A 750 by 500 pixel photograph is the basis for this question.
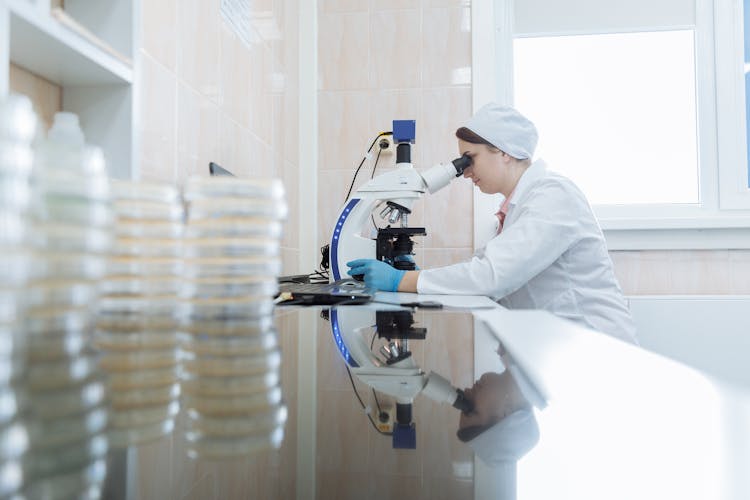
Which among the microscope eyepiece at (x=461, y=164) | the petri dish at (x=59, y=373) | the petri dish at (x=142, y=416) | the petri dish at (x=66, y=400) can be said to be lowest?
the petri dish at (x=142, y=416)

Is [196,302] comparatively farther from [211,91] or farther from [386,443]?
[211,91]

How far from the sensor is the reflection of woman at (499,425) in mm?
294

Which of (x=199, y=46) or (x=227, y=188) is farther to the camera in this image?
(x=199, y=46)

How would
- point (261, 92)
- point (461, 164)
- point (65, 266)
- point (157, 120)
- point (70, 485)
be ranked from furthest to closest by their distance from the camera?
point (261, 92) → point (461, 164) → point (157, 120) → point (65, 266) → point (70, 485)

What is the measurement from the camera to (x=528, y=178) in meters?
1.85

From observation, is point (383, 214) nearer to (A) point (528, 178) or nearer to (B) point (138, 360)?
(A) point (528, 178)

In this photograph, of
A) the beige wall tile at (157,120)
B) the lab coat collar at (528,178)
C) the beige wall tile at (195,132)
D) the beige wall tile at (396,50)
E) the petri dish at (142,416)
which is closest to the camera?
the petri dish at (142,416)

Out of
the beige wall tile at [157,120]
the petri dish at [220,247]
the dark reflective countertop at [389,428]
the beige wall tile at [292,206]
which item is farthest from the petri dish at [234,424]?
the beige wall tile at [292,206]

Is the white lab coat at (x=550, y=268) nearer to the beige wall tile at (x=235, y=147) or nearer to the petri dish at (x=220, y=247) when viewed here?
the beige wall tile at (x=235, y=147)

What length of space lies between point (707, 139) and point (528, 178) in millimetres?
1090

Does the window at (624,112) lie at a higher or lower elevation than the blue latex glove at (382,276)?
higher

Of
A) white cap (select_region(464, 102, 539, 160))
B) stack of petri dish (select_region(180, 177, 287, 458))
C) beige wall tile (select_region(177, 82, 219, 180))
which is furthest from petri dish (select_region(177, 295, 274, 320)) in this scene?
white cap (select_region(464, 102, 539, 160))

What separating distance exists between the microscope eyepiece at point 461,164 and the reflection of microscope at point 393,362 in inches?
35.1

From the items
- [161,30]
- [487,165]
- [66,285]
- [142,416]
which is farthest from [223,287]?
[487,165]
